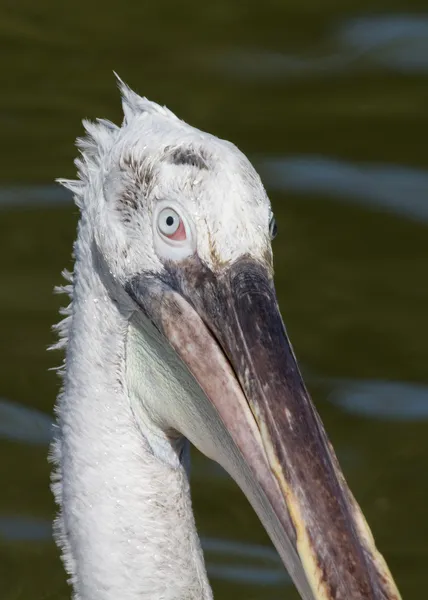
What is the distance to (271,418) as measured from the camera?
10.0ft

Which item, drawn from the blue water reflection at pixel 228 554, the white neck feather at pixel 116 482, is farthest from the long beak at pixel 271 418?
the blue water reflection at pixel 228 554

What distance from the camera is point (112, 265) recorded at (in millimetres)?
3484

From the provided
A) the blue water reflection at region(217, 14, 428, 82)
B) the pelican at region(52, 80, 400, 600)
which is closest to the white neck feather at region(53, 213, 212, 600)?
the pelican at region(52, 80, 400, 600)

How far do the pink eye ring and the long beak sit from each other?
0.07 m

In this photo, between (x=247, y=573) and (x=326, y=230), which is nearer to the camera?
(x=247, y=573)

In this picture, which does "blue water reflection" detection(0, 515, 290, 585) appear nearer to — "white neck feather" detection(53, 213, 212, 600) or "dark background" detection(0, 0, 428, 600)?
"dark background" detection(0, 0, 428, 600)

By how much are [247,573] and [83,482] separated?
1857 mm

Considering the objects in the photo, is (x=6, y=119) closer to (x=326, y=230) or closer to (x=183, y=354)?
(x=326, y=230)

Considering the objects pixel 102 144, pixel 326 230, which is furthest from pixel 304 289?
pixel 102 144

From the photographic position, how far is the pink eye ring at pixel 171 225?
3291 mm

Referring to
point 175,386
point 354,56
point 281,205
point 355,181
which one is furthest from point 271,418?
point 354,56

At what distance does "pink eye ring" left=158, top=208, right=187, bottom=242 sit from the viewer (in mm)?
3291

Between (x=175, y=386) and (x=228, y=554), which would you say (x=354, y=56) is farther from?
(x=175, y=386)

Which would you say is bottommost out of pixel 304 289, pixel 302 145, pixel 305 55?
pixel 304 289
